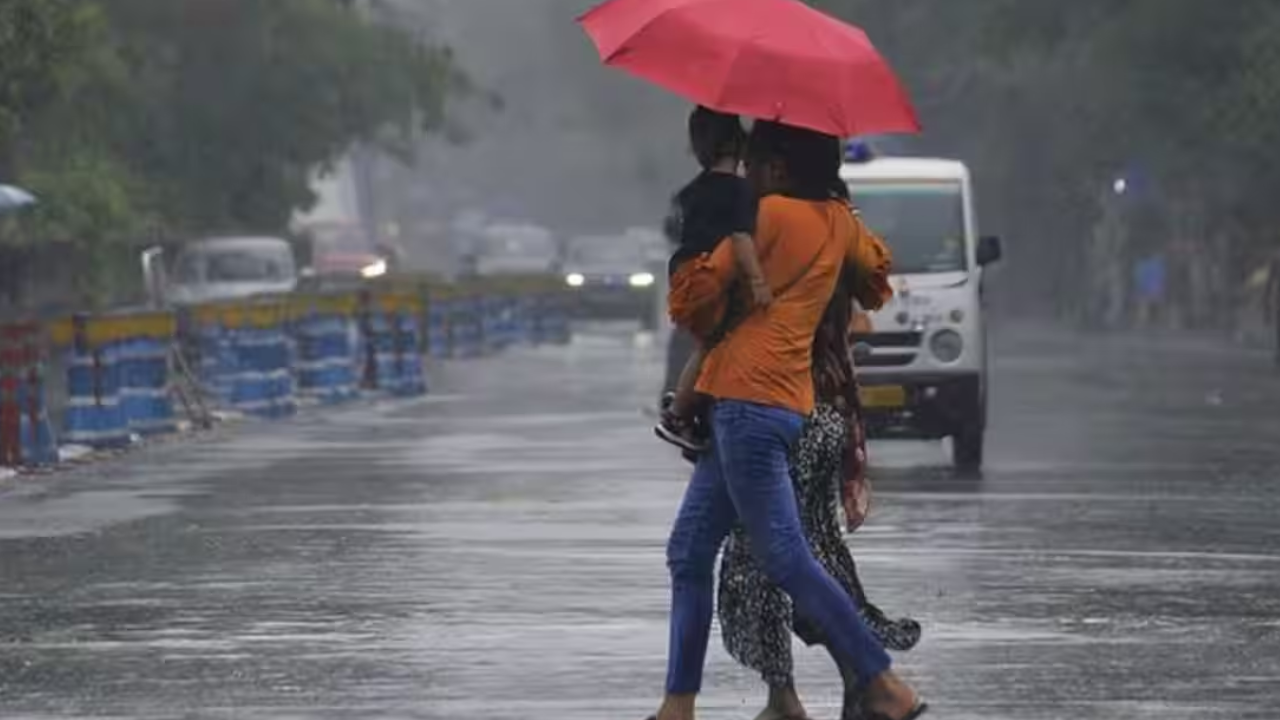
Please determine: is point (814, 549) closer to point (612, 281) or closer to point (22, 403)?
point (22, 403)

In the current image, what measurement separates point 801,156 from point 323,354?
84.9 feet

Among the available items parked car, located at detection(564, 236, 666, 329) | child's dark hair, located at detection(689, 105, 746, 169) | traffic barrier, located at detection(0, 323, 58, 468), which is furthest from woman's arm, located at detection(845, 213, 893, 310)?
parked car, located at detection(564, 236, 666, 329)

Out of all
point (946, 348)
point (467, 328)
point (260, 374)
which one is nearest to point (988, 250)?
point (946, 348)

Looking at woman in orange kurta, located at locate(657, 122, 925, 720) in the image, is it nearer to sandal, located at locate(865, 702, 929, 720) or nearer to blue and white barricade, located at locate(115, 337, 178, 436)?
sandal, located at locate(865, 702, 929, 720)

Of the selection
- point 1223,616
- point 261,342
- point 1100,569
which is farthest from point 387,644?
point 261,342

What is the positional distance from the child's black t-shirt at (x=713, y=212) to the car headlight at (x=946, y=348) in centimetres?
1493

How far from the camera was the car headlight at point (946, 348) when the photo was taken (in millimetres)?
25359

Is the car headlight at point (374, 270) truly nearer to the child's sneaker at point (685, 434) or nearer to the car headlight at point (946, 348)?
the car headlight at point (946, 348)

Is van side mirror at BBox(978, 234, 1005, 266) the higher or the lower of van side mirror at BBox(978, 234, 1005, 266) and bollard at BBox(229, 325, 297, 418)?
the higher

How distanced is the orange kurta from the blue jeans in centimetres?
6

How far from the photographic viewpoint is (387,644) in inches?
526

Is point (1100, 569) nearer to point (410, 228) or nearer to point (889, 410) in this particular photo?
point (889, 410)

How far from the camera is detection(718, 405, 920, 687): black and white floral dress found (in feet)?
35.7

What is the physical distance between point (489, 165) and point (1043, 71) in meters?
83.0
